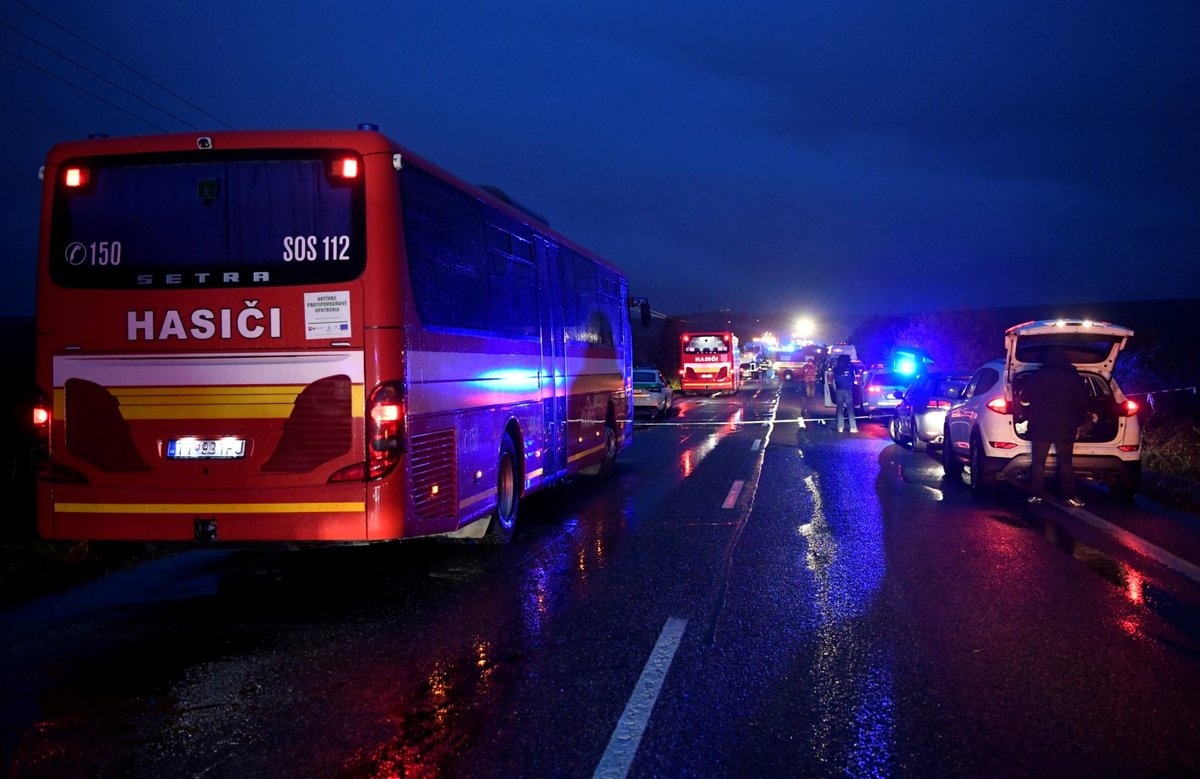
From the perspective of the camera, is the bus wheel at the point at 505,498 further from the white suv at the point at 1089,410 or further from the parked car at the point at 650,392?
the parked car at the point at 650,392

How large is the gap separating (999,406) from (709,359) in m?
37.5

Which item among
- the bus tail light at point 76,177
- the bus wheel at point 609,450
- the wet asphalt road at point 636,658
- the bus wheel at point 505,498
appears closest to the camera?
the wet asphalt road at point 636,658

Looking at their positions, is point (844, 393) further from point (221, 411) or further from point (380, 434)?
point (221, 411)

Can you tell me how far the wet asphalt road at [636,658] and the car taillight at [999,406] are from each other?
2.35m

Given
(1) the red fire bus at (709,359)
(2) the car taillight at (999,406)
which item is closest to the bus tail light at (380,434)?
(2) the car taillight at (999,406)

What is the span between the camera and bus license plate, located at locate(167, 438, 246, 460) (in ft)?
22.5

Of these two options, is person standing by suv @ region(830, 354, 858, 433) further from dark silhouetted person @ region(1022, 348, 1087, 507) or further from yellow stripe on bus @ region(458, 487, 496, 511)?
yellow stripe on bus @ region(458, 487, 496, 511)

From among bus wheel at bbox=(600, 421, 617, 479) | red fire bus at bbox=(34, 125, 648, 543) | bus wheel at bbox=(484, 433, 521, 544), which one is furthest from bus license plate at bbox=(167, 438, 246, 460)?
bus wheel at bbox=(600, 421, 617, 479)

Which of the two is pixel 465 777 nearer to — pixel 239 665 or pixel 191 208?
pixel 239 665

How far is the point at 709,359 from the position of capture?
49.6 m

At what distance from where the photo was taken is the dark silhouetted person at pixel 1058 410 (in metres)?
11.0

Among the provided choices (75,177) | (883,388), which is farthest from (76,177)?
(883,388)

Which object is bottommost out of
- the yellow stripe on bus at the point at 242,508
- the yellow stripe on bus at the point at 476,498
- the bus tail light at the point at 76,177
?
the yellow stripe on bus at the point at 476,498

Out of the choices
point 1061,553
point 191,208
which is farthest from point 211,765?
point 1061,553
